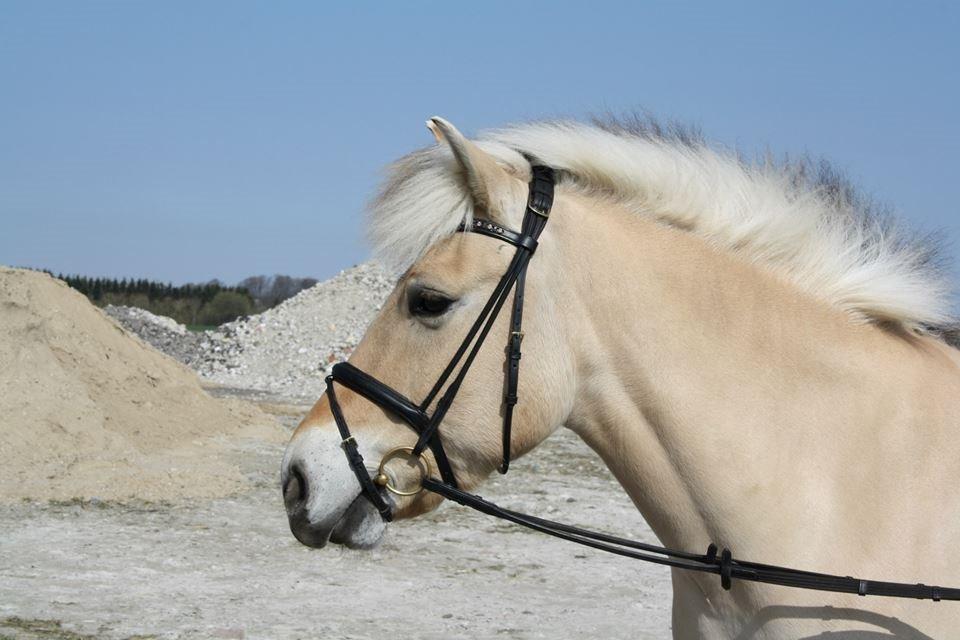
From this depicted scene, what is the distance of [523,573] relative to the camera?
23.1 ft

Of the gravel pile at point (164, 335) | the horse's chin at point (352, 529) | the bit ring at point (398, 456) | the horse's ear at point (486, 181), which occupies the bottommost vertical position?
the gravel pile at point (164, 335)

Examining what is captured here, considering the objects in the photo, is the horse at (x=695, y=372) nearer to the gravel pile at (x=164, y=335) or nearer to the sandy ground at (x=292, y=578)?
the sandy ground at (x=292, y=578)

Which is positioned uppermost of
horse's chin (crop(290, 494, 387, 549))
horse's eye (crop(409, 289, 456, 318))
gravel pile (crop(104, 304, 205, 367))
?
horse's eye (crop(409, 289, 456, 318))

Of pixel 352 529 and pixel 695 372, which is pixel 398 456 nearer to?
pixel 352 529

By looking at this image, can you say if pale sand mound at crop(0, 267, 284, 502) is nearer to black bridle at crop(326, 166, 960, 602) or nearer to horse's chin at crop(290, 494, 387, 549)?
horse's chin at crop(290, 494, 387, 549)

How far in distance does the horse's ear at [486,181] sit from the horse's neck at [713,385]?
0.16 m

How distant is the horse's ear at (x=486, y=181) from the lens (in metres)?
2.40

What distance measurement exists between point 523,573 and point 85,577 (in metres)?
3.08

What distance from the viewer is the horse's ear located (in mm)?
2404

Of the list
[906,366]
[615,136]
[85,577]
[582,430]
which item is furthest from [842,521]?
[85,577]

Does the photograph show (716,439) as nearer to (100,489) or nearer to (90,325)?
(100,489)

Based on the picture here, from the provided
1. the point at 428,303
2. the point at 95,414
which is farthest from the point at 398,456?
the point at 95,414

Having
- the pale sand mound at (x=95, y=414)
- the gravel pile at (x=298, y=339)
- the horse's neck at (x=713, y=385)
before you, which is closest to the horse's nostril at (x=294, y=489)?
the horse's neck at (x=713, y=385)

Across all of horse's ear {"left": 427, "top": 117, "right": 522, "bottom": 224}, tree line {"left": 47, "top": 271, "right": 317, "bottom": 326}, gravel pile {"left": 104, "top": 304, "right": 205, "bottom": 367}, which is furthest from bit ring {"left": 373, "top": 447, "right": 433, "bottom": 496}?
tree line {"left": 47, "top": 271, "right": 317, "bottom": 326}
